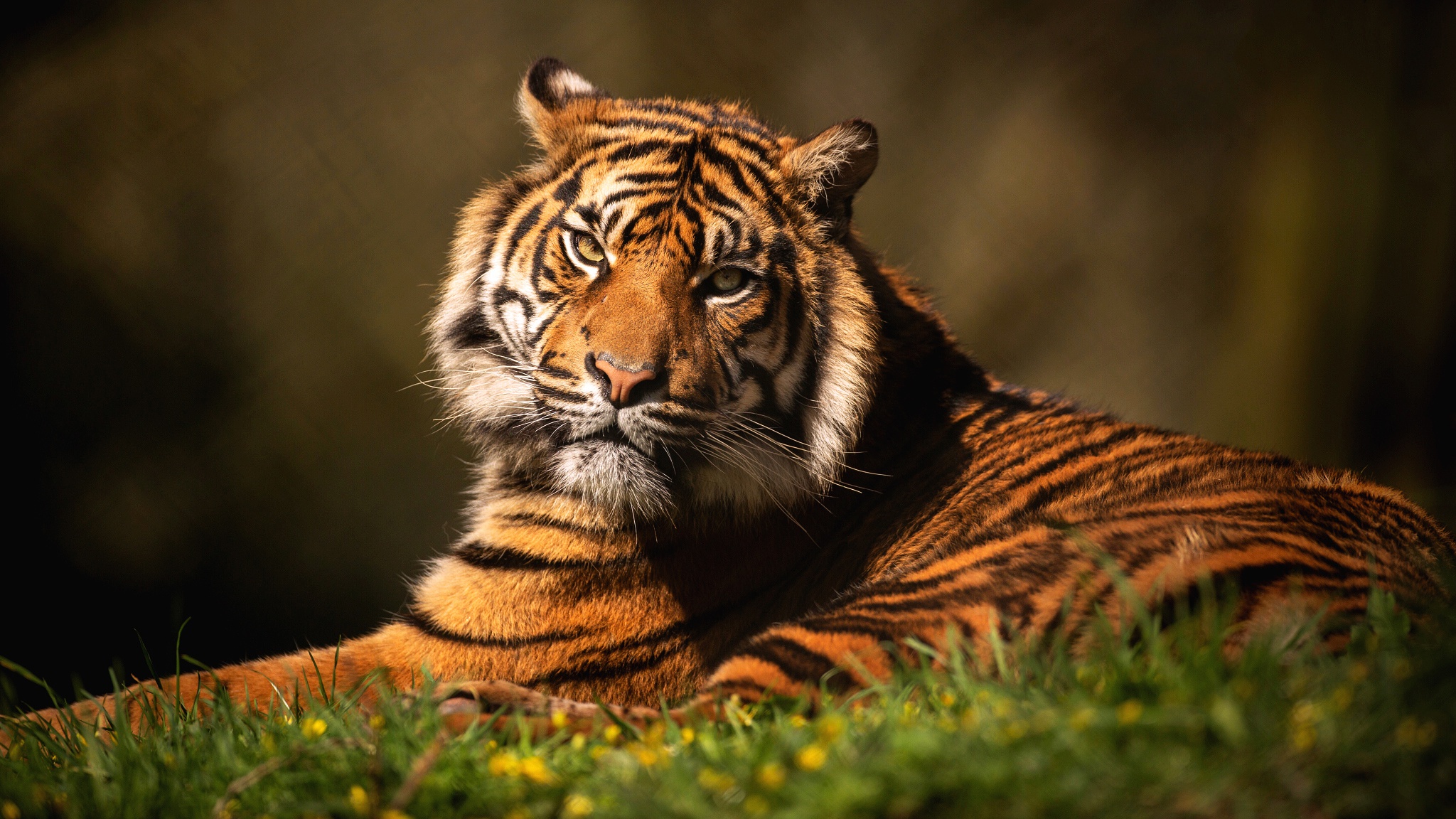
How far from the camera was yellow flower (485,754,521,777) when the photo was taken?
4.16 feet

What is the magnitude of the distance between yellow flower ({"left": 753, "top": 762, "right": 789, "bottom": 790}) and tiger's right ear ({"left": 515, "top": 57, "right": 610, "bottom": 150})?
5.88 ft

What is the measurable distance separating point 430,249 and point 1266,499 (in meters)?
3.18

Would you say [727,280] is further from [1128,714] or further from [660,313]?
[1128,714]

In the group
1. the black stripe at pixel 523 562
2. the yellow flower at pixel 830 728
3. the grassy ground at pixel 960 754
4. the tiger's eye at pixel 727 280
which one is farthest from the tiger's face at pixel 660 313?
the yellow flower at pixel 830 728

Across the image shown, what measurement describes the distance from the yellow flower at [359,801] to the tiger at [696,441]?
1.83 feet

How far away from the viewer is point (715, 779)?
1.09 meters

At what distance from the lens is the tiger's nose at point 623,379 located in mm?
1924

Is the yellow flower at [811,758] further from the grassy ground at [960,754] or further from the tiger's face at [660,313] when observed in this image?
the tiger's face at [660,313]

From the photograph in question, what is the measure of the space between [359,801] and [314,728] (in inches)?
14.4

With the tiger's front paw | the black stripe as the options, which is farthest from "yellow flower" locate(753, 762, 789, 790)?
the black stripe

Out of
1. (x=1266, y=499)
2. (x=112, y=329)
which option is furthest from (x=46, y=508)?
(x=1266, y=499)

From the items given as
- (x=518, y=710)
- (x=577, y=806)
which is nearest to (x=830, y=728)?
(x=577, y=806)

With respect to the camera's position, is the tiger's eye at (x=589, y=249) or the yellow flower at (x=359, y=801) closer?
the yellow flower at (x=359, y=801)

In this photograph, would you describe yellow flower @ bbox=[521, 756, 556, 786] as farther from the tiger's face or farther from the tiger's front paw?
the tiger's face
